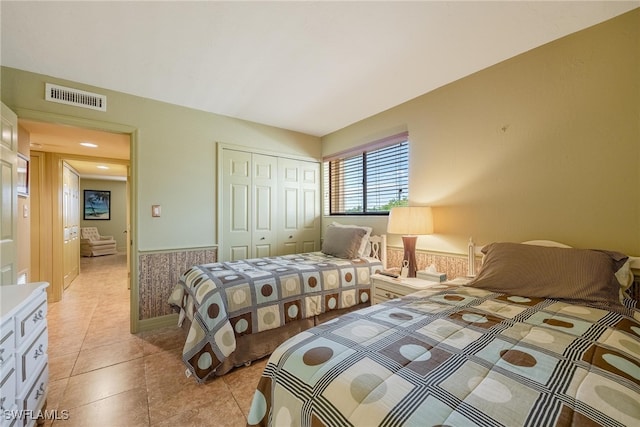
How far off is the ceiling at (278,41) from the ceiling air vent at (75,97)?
133 millimetres

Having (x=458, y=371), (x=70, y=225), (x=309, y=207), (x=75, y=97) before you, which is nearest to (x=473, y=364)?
(x=458, y=371)

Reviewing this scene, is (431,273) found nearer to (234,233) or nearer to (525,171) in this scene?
(525,171)

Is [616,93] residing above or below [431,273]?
above

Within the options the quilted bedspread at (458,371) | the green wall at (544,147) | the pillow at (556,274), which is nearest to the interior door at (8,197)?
the quilted bedspread at (458,371)

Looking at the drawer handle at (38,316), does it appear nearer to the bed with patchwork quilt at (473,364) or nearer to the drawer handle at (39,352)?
the drawer handle at (39,352)

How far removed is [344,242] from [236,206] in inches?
57.5

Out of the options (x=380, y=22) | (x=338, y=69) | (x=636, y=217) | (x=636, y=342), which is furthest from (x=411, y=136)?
(x=636, y=342)

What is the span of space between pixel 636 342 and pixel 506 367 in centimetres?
66

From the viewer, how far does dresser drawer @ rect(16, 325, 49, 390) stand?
4.09 feet

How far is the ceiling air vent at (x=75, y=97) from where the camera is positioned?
2.33m

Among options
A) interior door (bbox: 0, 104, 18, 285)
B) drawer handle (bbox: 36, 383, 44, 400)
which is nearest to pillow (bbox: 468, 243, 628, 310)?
drawer handle (bbox: 36, 383, 44, 400)

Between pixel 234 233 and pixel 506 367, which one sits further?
pixel 234 233

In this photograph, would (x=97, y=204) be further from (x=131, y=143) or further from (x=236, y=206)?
(x=236, y=206)

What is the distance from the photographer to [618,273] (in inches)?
58.4
